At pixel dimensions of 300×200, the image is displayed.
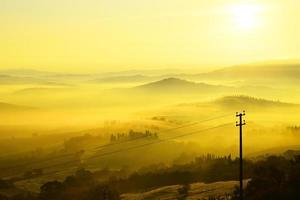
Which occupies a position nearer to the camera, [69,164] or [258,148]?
[69,164]

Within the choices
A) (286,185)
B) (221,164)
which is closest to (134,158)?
(221,164)

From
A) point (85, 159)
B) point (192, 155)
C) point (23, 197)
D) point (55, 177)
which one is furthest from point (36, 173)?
point (23, 197)

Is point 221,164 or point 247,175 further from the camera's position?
point 221,164

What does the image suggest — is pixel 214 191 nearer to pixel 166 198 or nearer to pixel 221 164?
pixel 166 198

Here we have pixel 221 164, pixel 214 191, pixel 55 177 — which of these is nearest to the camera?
pixel 214 191

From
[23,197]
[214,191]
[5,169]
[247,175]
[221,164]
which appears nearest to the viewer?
[214,191]

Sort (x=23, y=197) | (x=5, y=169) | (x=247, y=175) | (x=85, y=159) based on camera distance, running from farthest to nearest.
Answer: (x=85, y=159)
(x=5, y=169)
(x=23, y=197)
(x=247, y=175)

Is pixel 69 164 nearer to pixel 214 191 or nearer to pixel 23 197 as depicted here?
pixel 23 197

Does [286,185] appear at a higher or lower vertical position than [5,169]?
higher

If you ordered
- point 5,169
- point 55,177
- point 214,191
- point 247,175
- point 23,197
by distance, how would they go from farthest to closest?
point 5,169 < point 55,177 < point 23,197 < point 247,175 < point 214,191

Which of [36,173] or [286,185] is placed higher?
[286,185]
